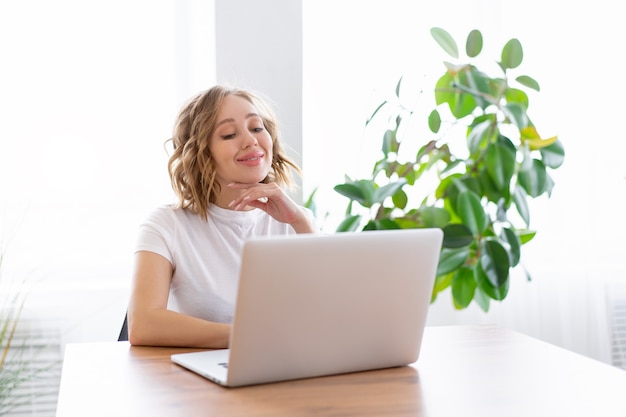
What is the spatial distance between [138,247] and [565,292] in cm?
215

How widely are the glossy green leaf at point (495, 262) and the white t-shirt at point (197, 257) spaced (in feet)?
2.31

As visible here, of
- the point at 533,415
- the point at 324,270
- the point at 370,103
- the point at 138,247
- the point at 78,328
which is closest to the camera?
the point at 533,415

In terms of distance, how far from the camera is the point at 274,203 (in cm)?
237

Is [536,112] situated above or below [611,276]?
above

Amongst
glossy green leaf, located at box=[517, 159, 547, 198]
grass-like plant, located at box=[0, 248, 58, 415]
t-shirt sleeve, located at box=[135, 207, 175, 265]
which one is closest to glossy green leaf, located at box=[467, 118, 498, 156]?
glossy green leaf, located at box=[517, 159, 547, 198]

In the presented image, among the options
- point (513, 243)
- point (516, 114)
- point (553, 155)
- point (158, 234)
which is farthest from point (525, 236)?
point (158, 234)

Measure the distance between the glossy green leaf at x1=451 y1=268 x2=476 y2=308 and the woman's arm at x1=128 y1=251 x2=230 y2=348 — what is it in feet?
2.72

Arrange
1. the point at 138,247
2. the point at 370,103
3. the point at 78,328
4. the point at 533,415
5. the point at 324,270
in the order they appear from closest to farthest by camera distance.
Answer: the point at 533,415
the point at 324,270
the point at 138,247
the point at 78,328
the point at 370,103

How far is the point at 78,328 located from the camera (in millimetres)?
3270

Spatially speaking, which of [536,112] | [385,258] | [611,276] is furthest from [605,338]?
[385,258]

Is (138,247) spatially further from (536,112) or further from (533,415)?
(536,112)

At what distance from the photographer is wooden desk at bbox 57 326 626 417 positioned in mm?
1382

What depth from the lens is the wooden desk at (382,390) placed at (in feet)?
4.53

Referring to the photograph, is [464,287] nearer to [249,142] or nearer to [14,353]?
[249,142]
